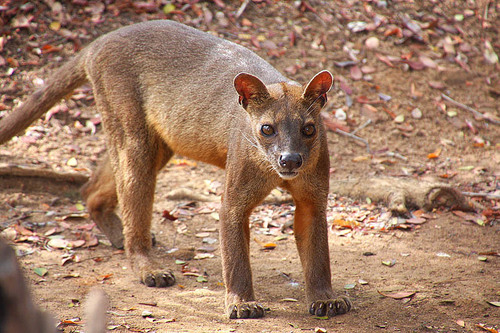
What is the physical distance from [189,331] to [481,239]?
10.1 feet

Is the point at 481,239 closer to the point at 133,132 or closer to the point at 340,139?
the point at 340,139

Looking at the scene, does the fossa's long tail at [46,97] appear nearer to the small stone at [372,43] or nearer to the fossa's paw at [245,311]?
the fossa's paw at [245,311]

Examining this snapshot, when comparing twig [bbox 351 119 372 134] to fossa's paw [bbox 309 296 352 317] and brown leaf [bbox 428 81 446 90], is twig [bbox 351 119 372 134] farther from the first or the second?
fossa's paw [bbox 309 296 352 317]

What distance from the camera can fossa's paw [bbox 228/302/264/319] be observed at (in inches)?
161

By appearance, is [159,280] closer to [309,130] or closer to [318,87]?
[309,130]

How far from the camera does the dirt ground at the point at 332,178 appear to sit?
14.0ft

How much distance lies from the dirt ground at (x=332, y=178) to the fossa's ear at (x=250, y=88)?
1.61 meters

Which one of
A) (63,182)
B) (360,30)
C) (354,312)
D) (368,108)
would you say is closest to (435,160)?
(368,108)

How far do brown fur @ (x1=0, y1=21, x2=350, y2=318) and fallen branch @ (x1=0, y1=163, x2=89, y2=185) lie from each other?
2.56ft

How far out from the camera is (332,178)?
22.6 feet

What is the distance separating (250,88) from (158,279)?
→ 190 centimetres

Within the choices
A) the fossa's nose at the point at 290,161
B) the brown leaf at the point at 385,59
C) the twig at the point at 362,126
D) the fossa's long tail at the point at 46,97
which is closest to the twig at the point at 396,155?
the twig at the point at 362,126

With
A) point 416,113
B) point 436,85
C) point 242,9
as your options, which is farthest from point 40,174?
point 436,85

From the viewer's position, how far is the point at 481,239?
5.38 metres
